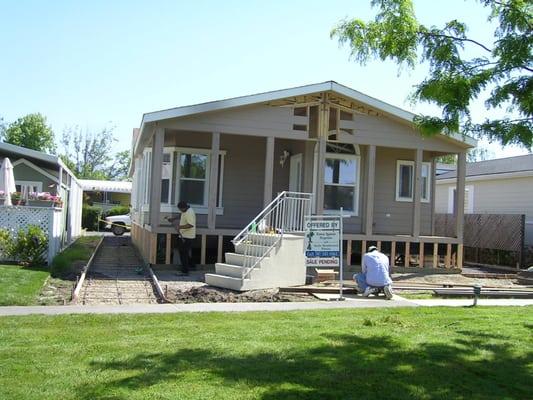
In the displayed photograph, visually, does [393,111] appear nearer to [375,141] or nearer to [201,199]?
[375,141]

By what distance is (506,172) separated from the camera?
891 inches

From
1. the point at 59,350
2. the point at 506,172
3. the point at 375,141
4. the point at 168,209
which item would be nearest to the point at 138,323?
the point at 59,350

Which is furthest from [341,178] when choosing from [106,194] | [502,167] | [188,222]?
[106,194]

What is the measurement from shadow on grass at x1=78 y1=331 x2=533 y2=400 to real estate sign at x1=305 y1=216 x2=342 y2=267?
16.9 ft

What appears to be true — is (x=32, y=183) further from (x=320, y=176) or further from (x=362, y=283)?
(x=362, y=283)

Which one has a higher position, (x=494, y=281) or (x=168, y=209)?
(x=168, y=209)

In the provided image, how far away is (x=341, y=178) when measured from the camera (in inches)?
687

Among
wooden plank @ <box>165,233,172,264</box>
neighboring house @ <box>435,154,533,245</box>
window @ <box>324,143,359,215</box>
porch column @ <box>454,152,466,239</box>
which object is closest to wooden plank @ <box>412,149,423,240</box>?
porch column @ <box>454,152,466,239</box>

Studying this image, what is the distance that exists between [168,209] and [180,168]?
118 centimetres

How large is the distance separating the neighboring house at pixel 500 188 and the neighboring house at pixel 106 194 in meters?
25.5

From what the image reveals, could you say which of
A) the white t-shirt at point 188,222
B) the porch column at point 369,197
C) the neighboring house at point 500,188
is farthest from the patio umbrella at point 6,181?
the neighboring house at point 500,188

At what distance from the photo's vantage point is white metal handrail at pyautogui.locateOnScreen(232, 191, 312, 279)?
12.6 metres

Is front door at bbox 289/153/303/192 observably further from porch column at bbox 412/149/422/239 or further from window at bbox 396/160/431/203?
porch column at bbox 412/149/422/239

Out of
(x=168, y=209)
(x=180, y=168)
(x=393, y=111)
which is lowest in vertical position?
(x=168, y=209)
